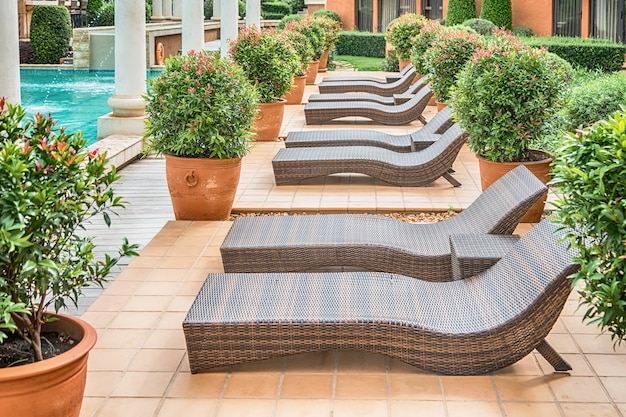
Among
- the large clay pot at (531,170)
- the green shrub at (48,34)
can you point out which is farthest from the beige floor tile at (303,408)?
the green shrub at (48,34)

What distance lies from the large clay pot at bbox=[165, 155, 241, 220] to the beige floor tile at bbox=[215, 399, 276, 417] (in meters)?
3.60

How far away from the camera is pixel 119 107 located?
11.8 meters

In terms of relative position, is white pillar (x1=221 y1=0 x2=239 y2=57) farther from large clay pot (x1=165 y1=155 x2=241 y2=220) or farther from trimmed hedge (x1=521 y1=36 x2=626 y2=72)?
large clay pot (x1=165 y1=155 x2=241 y2=220)

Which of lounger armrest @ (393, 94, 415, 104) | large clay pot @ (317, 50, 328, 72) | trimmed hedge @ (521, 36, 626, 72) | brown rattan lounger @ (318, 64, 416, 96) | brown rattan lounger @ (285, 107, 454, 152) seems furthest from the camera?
large clay pot @ (317, 50, 328, 72)

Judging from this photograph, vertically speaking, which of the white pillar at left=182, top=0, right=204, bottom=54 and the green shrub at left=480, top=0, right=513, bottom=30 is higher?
the green shrub at left=480, top=0, right=513, bottom=30

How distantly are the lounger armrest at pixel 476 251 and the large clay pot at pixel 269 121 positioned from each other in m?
6.87

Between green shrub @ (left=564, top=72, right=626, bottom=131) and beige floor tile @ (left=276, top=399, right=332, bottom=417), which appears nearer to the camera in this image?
beige floor tile @ (left=276, top=399, right=332, bottom=417)

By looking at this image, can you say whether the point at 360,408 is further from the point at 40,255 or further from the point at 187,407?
the point at 40,255

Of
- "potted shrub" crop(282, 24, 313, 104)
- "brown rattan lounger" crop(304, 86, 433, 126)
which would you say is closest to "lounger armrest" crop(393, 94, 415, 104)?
"brown rattan lounger" crop(304, 86, 433, 126)

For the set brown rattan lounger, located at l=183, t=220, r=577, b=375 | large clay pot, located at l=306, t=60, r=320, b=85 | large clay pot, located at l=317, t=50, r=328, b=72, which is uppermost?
large clay pot, located at l=317, t=50, r=328, b=72

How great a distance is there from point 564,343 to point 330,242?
66.2 inches

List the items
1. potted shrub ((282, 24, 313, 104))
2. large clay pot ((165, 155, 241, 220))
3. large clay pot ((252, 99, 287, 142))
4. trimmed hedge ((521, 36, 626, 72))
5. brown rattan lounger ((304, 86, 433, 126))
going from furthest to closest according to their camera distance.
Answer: trimmed hedge ((521, 36, 626, 72)), potted shrub ((282, 24, 313, 104)), brown rattan lounger ((304, 86, 433, 126)), large clay pot ((252, 99, 287, 142)), large clay pot ((165, 155, 241, 220))

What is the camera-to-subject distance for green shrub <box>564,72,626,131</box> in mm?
10266

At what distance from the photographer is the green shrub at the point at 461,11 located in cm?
2873
